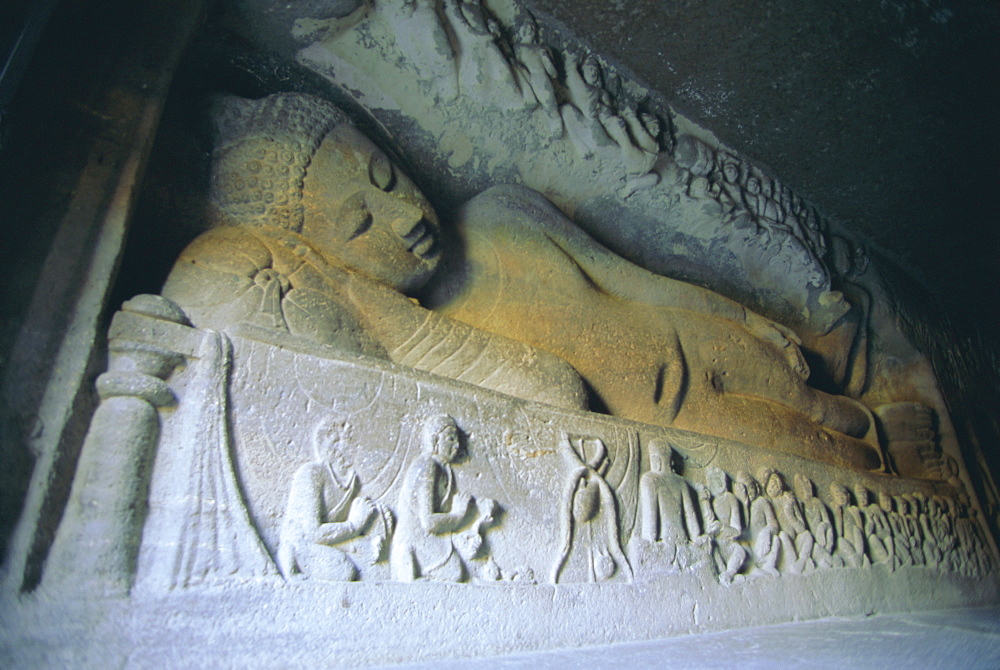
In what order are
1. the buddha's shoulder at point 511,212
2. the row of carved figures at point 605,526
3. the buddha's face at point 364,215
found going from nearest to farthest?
the row of carved figures at point 605,526, the buddha's face at point 364,215, the buddha's shoulder at point 511,212

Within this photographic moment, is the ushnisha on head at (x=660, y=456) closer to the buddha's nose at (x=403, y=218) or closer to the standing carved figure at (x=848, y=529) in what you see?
the standing carved figure at (x=848, y=529)

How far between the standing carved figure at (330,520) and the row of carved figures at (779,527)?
89cm

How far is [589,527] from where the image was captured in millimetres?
1995

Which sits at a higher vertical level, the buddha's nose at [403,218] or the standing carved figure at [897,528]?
the buddha's nose at [403,218]

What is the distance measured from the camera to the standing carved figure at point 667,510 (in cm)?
210

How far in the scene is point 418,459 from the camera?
5.78 ft

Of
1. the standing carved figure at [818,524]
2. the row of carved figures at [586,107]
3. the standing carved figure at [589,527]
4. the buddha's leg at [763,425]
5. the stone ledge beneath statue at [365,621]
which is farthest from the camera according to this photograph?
the buddha's leg at [763,425]

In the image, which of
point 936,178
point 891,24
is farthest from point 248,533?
point 936,178

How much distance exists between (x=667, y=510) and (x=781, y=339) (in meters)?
1.51

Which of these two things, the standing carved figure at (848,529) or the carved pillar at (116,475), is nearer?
the carved pillar at (116,475)

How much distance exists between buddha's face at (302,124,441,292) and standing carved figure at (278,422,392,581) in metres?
0.82

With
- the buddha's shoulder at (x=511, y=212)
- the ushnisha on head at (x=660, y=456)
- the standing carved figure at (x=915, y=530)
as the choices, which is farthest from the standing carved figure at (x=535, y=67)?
the standing carved figure at (x=915, y=530)

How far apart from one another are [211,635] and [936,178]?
14.9 feet

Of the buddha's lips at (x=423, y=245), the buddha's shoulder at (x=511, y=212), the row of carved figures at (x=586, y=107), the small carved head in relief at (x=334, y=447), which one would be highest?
the row of carved figures at (x=586, y=107)
